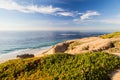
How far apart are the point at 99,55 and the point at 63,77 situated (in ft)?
17.2

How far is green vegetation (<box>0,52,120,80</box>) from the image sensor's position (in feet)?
46.1

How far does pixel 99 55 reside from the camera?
17609mm

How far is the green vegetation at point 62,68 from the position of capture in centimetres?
1406

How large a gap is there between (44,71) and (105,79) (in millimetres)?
4639

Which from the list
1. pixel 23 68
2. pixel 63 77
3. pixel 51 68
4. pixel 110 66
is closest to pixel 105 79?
pixel 110 66

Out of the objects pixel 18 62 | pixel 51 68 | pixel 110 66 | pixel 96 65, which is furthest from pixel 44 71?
pixel 110 66

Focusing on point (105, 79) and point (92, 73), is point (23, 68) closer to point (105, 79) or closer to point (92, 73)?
point (92, 73)

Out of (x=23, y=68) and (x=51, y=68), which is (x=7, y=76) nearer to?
(x=23, y=68)

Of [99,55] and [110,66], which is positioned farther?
[99,55]

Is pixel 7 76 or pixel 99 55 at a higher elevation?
pixel 99 55

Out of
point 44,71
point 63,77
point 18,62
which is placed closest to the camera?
point 63,77

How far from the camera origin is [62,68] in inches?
594

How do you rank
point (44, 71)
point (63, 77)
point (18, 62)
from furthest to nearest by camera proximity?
point (18, 62) < point (44, 71) < point (63, 77)

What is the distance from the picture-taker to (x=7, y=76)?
602 inches
